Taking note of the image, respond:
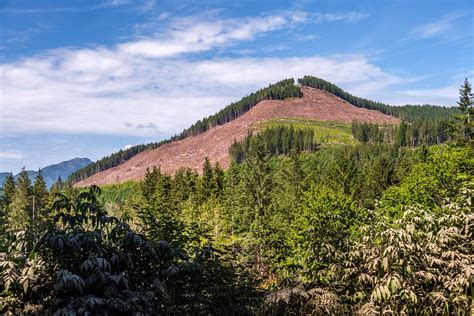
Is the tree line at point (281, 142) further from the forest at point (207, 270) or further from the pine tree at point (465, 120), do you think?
the forest at point (207, 270)

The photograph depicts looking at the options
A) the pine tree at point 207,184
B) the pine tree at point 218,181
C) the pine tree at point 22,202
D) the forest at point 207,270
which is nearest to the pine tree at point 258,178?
the pine tree at point 218,181

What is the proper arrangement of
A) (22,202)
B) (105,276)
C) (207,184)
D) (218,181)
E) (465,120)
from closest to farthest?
(105,276) → (465,120) → (22,202) → (207,184) → (218,181)

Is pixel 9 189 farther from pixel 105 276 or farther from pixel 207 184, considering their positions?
pixel 105 276

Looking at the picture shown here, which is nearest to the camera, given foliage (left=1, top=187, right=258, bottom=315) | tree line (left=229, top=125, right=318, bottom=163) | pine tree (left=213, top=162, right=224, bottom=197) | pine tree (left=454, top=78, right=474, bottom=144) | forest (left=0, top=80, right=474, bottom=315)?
foliage (left=1, top=187, right=258, bottom=315)

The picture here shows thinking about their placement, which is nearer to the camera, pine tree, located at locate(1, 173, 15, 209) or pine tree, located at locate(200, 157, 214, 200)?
pine tree, located at locate(1, 173, 15, 209)

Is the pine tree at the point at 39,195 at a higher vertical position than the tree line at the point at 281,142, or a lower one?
lower

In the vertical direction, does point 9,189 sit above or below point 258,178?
above

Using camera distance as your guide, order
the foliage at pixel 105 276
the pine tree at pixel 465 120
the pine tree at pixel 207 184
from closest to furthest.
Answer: the foliage at pixel 105 276 < the pine tree at pixel 465 120 < the pine tree at pixel 207 184

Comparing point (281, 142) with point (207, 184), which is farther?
point (281, 142)

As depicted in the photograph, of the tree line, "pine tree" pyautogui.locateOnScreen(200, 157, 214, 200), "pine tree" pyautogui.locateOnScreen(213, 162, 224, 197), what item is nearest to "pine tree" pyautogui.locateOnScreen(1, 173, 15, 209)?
"pine tree" pyautogui.locateOnScreen(200, 157, 214, 200)

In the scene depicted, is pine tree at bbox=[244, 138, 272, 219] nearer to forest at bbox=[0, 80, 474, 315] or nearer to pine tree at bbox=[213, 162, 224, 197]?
pine tree at bbox=[213, 162, 224, 197]

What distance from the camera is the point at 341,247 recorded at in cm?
710

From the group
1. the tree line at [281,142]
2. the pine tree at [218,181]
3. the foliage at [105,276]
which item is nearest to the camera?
the foliage at [105,276]

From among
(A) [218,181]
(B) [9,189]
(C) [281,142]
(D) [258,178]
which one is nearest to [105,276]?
(D) [258,178]
